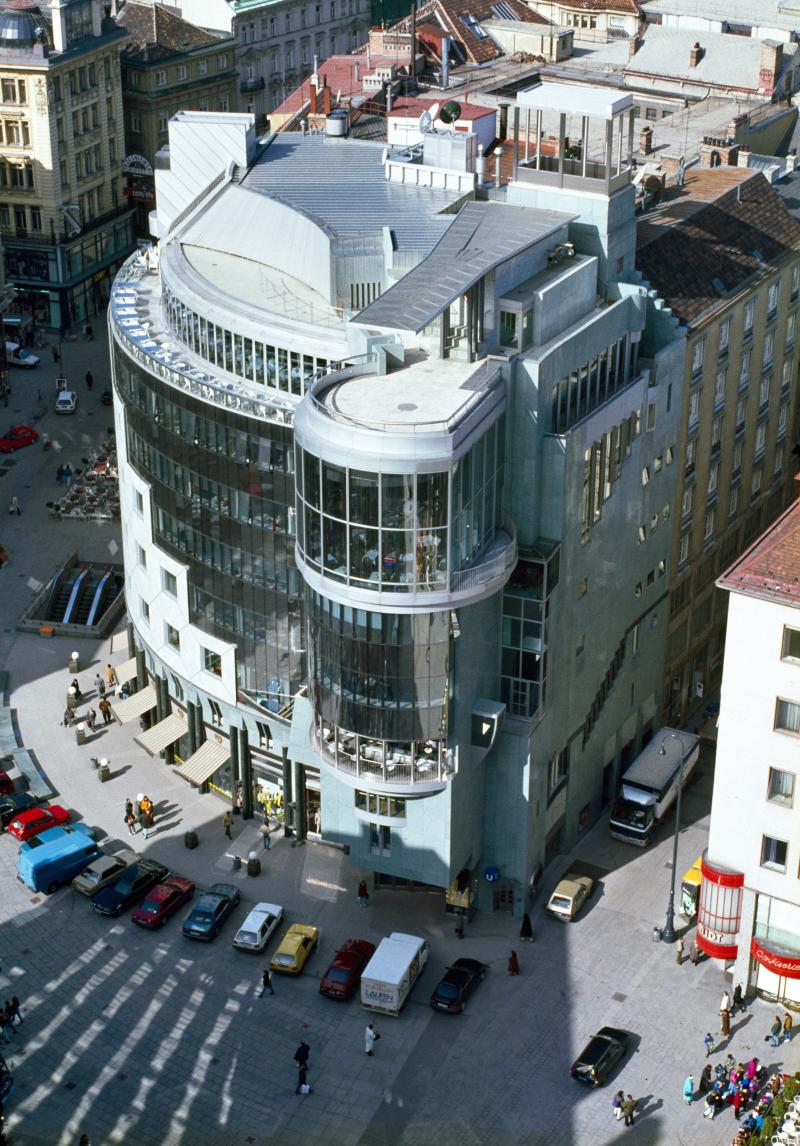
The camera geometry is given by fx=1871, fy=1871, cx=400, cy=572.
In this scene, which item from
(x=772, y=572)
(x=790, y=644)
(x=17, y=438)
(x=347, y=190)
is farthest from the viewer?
(x=17, y=438)

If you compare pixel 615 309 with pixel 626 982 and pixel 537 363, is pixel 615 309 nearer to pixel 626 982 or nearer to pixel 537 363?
pixel 537 363

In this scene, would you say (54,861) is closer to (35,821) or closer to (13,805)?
(35,821)

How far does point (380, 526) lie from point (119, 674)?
39887 millimetres

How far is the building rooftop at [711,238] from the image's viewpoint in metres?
110

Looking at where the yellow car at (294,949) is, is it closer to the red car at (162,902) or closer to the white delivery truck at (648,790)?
the red car at (162,902)

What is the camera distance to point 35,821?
10656 cm

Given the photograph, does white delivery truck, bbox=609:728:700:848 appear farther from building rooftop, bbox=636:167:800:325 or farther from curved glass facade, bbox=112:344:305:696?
building rooftop, bbox=636:167:800:325

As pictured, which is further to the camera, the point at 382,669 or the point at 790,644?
the point at 382,669

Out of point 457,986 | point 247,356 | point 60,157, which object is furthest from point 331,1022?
point 60,157

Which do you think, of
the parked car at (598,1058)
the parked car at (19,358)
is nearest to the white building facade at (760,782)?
the parked car at (598,1058)

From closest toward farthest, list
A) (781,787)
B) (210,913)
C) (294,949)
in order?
(781,787), (294,949), (210,913)

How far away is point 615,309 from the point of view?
9938 centimetres

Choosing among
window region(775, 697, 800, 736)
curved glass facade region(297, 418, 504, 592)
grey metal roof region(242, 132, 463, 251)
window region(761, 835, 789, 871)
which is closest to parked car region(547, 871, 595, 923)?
window region(761, 835, 789, 871)

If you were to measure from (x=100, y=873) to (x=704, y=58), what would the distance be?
308 feet
